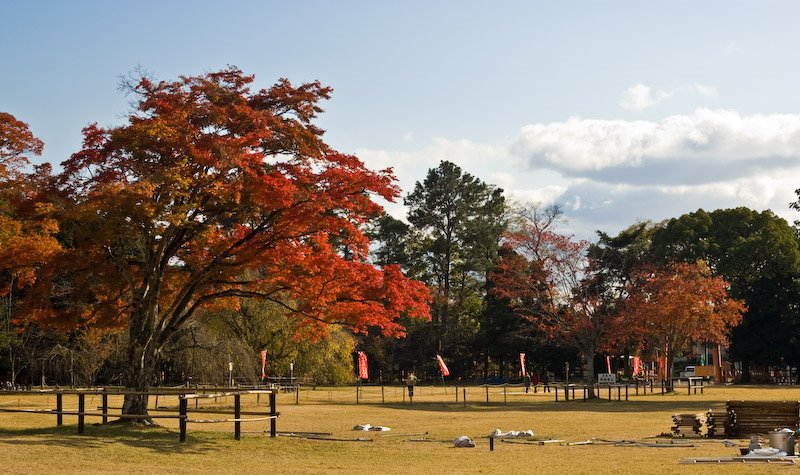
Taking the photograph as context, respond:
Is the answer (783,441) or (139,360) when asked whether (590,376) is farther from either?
(783,441)

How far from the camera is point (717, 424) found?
21141 millimetres

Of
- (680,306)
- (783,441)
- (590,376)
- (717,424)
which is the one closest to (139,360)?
(717,424)

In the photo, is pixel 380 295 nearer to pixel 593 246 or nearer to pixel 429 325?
pixel 593 246

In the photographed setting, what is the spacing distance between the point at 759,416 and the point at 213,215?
13.8m

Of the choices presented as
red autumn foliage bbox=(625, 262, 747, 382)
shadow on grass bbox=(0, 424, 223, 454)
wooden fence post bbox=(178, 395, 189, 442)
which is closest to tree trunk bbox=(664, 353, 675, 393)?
red autumn foliage bbox=(625, 262, 747, 382)

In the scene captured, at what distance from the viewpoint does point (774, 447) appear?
52.6ft

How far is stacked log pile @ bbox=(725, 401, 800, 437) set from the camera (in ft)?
66.8

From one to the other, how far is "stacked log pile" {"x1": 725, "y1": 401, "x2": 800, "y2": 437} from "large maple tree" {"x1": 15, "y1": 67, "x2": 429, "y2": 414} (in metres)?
7.70

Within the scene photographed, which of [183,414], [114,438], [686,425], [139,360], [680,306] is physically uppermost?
[680,306]

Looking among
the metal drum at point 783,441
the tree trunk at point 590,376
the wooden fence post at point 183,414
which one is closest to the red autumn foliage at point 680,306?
the tree trunk at point 590,376

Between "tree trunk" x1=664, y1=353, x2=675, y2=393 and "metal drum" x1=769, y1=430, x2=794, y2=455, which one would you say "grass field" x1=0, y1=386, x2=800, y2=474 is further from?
"tree trunk" x1=664, y1=353, x2=675, y2=393

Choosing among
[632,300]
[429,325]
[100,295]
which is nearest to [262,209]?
[100,295]

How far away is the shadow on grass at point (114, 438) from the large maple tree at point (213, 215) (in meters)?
1.78

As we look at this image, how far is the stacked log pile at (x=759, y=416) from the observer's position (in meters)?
20.4
